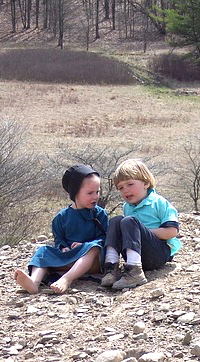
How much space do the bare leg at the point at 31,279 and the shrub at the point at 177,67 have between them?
46003 millimetres

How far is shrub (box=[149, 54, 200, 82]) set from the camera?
166 ft

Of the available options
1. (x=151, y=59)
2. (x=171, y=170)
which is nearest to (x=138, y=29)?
(x=151, y=59)

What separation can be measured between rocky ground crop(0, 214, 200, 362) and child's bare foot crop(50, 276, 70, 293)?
1.7 inches

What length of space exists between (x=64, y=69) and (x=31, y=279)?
145 ft

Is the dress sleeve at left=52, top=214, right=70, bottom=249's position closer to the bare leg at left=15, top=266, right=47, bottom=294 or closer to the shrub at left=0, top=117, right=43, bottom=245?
the bare leg at left=15, top=266, right=47, bottom=294

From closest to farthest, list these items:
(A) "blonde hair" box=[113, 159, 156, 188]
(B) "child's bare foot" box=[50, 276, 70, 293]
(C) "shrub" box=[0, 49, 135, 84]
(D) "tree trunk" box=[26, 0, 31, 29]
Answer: (B) "child's bare foot" box=[50, 276, 70, 293] < (A) "blonde hair" box=[113, 159, 156, 188] < (C) "shrub" box=[0, 49, 135, 84] < (D) "tree trunk" box=[26, 0, 31, 29]

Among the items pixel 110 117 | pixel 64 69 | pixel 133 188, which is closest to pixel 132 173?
pixel 133 188

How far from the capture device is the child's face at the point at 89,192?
5.52 metres

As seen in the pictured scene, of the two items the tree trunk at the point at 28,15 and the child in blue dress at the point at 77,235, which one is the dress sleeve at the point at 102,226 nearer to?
the child in blue dress at the point at 77,235

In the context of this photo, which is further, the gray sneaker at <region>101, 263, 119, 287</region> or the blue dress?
the blue dress

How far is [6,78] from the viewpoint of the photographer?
46.5 m

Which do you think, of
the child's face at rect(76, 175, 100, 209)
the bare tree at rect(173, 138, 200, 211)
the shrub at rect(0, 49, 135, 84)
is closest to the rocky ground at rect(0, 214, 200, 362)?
the child's face at rect(76, 175, 100, 209)

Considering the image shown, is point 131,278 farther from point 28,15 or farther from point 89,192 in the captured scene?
point 28,15

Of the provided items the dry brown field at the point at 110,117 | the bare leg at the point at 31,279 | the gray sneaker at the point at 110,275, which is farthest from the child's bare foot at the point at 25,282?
the dry brown field at the point at 110,117
